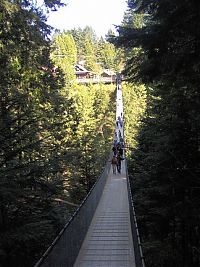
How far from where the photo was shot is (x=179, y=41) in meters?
6.86

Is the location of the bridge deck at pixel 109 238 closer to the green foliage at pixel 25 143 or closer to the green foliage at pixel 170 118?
the green foliage at pixel 25 143

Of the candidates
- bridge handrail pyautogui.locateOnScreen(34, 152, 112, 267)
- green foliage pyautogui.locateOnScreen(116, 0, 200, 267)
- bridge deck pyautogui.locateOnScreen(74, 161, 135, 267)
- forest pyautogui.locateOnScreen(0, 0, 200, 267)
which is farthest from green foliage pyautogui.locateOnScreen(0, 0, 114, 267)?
green foliage pyautogui.locateOnScreen(116, 0, 200, 267)

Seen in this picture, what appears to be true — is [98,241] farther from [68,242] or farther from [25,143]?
[25,143]

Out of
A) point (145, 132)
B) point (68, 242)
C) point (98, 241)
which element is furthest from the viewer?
point (145, 132)

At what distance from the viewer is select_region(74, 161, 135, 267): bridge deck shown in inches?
303

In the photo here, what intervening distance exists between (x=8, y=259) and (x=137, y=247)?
11.5 feet

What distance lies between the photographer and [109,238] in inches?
368

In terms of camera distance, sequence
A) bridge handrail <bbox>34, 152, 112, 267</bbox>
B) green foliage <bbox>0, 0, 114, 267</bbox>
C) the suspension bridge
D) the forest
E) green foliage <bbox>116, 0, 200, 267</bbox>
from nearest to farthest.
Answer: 1. bridge handrail <bbox>34, 152, 112, 267</bbox>
2. the suspension bridge
3. green foliage <bbox>116, 0, 200, 267</bbox>
4. the forest
5. green foliage <bbox>0, 0, 114, 267</bbox>

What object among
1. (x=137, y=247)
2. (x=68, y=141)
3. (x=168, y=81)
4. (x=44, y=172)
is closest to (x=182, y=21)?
(x=168, y=81)

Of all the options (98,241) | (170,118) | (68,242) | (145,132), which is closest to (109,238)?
(98,241)

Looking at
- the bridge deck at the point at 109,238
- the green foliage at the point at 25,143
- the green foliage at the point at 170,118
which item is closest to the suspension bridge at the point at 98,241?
the bridge deck at the point at 109,238

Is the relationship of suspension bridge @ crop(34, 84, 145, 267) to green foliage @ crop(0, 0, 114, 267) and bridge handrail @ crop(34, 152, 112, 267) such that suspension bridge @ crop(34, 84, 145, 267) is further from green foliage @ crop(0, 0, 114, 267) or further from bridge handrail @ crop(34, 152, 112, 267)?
green foliage @ crop(0, 0, 114, 267)

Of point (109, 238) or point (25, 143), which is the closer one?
point (109, 238)

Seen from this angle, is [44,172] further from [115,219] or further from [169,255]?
[169,255]
